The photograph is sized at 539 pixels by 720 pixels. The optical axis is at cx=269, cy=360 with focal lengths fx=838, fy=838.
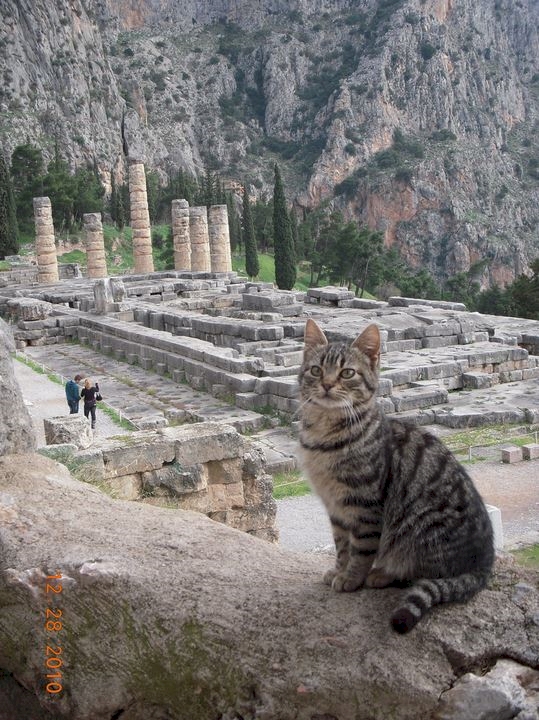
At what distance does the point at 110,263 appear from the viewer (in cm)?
5116

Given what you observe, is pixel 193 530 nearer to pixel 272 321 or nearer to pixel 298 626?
pixel 298 626

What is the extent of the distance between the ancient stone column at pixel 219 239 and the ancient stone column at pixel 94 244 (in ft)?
17.7

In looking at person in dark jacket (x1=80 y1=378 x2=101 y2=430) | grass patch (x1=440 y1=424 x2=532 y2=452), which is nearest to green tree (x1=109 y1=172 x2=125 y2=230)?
person in dark jacket (x1=80 y1=378 x2=101 y2=430)

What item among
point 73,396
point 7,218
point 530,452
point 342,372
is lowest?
point 530,452

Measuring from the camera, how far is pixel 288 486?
11.9m

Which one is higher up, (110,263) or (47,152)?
(47,152)

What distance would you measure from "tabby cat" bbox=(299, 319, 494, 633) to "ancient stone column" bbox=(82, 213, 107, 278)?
36.2m

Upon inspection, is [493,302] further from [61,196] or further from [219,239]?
[61,196]

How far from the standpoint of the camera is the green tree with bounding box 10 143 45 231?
51.9 meters

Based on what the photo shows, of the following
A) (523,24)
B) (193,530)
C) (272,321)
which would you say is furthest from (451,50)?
(193,530)

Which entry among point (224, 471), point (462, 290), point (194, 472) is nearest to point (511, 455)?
point (224, 471)

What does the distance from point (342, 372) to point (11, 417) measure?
2.60m

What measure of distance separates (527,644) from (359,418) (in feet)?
4.35
